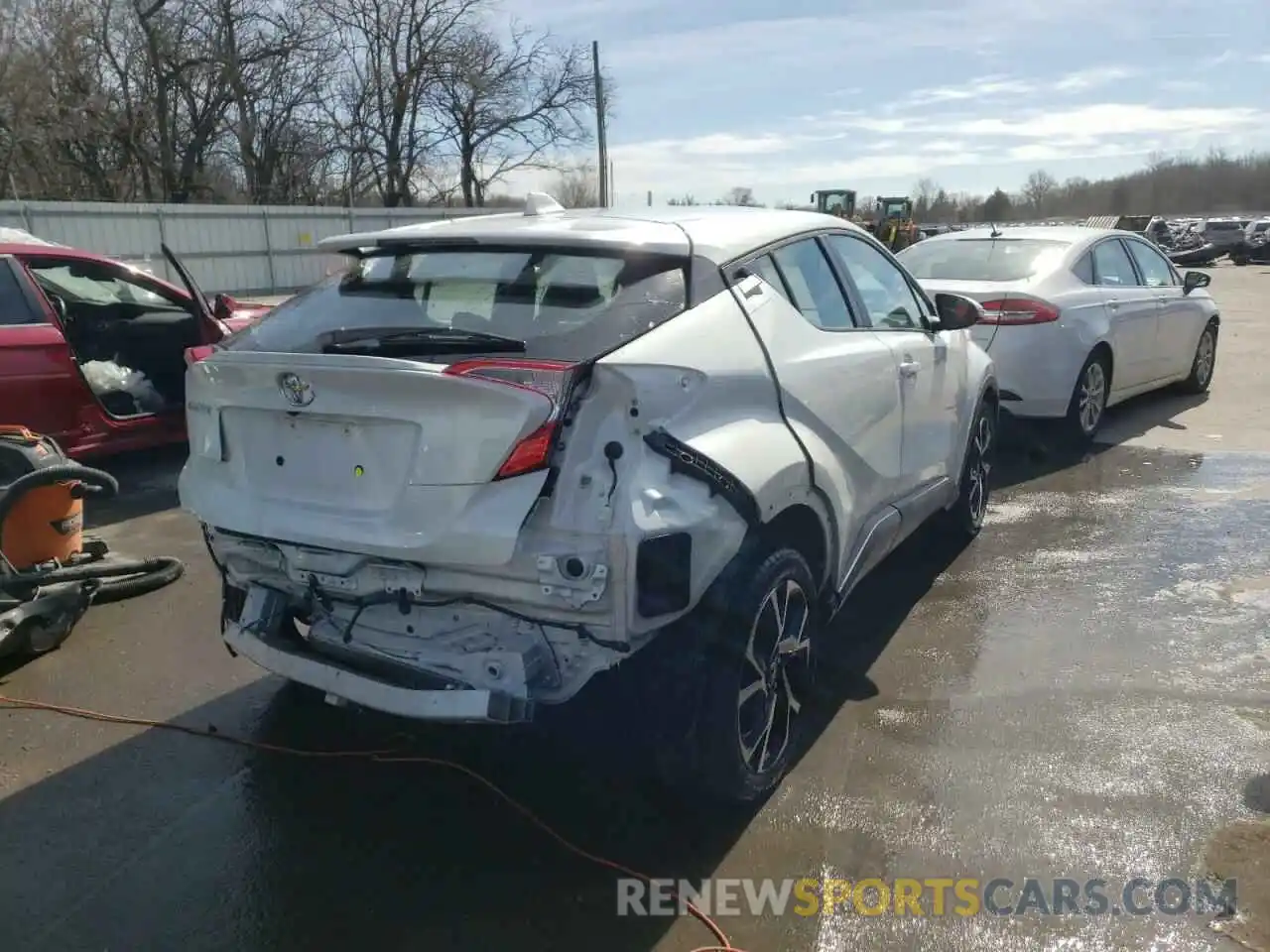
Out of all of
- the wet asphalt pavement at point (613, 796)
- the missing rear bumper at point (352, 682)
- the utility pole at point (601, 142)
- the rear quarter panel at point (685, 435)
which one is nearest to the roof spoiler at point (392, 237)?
the rear quarter panel at point (685, 435)

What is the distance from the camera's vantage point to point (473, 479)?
8.93 ft

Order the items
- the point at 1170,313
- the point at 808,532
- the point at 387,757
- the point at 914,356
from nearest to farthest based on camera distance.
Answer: the point at 808,532, the point at 387,757, the point at 914,356, the point at 1170,313

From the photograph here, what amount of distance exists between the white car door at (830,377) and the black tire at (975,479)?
1428 millimetres

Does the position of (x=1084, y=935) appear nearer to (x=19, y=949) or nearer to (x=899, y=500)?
(x=899, y=500)

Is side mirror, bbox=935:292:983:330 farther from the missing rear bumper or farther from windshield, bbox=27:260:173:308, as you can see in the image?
windshield, bbox=27:260:173:308

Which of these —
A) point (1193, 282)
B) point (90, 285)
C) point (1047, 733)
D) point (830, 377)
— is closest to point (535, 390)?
point (830, 377)

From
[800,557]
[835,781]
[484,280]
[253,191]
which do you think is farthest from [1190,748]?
[253,191]

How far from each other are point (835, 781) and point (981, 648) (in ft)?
4.48

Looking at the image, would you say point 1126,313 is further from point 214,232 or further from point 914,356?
point 214,232

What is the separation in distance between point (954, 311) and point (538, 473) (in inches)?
119

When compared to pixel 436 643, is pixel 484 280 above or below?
above

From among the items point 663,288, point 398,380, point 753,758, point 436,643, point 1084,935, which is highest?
point 663,288

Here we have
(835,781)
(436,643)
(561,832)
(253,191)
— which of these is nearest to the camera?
(436,643)

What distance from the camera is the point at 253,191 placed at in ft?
111
